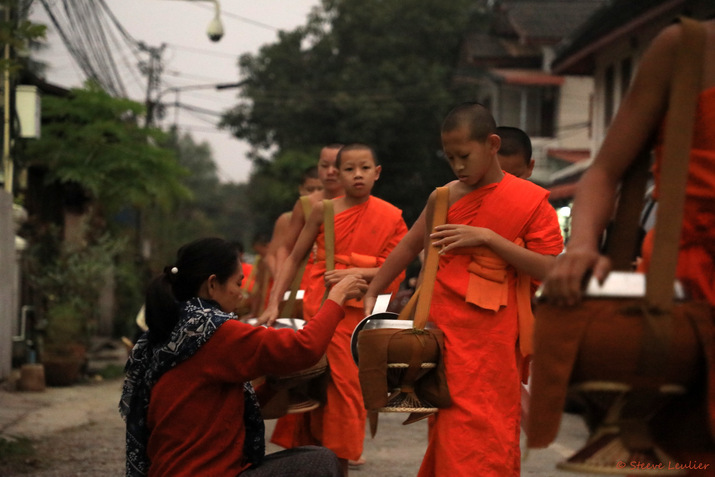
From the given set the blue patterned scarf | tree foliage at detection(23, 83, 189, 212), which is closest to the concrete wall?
tree foliage at detection(23, 83, 189, 212)

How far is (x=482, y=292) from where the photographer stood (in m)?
3.96

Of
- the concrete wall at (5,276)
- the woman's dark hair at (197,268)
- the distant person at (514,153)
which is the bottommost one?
the concrete wall at (5,276)

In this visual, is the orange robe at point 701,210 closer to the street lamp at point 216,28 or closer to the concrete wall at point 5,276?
the concrete wall at point 5,276

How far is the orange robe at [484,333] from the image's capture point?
382 cm

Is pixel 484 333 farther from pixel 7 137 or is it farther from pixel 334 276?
pixel 7 137

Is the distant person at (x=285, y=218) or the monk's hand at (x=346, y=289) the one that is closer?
the monk's hand at (x=346, y=289)

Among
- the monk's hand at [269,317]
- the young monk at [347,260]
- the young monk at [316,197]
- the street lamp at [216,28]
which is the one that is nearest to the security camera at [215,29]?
the street lamp at [216,28]

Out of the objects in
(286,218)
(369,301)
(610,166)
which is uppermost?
(610,166)

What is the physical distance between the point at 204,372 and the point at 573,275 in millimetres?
1728

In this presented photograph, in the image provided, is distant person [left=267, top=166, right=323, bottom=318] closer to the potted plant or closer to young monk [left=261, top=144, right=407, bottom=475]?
young monk [left=261, top=144, right=407, bottom=475]

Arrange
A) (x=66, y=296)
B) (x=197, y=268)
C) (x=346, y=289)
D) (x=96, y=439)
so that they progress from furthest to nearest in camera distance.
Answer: (x=66, y=296) → (x=96, y=439) → (x=346, y=289) → (x=197, y=268)

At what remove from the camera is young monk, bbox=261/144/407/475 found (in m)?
5.35

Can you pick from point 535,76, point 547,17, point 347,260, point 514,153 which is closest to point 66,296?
point 347,260

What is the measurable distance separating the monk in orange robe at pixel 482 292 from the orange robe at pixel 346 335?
121 cm
